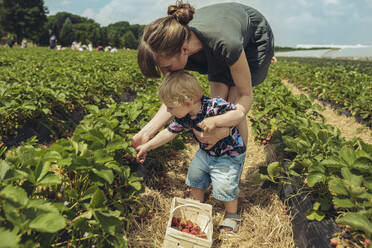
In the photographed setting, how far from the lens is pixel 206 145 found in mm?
2072

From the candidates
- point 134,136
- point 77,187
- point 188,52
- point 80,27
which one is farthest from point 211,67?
point 80,27

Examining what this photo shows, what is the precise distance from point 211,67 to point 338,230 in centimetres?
142

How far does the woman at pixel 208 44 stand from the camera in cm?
159

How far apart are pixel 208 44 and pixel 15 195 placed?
4.45 ft

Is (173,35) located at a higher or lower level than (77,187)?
higher

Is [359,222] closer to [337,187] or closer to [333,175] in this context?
[337,187]

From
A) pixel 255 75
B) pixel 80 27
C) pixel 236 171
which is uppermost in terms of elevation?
pixel 80 27

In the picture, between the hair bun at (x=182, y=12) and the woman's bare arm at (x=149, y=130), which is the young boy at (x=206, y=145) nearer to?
the woman's bare arm at (x=149, y=130)

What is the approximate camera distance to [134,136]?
2027mm

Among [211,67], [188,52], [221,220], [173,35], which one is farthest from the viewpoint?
[221,220]

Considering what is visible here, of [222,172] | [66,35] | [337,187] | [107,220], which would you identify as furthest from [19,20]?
[337,187]

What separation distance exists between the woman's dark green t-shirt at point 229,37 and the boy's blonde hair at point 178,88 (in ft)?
0.87

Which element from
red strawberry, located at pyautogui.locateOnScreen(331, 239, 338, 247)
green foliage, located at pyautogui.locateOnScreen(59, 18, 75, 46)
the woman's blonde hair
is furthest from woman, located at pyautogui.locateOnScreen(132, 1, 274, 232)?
green foliage, located at pyautogui.locateOnScreen(59, 18, 75, 46)

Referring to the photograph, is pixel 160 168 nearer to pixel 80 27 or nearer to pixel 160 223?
pixel 160 223
